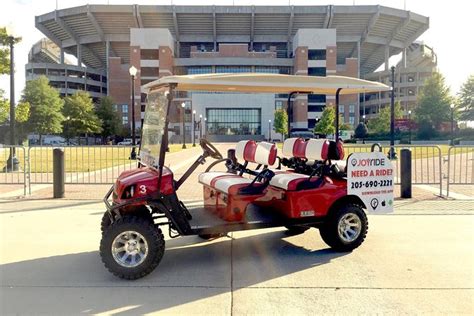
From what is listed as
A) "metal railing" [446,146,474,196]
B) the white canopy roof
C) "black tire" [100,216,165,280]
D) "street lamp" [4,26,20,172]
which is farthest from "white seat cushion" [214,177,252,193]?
"street lamp" [4,26,20,172]

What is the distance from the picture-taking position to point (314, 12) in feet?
229

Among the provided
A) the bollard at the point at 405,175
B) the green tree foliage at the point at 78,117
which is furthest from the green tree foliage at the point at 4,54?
the green tree foliage at the point at 78,117

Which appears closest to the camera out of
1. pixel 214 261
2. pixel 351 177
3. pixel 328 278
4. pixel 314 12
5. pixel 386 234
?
pixel 328 278

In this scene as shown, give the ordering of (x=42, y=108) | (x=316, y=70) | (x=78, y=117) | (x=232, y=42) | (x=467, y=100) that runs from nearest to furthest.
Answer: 1. (x=42, y=108)
2. (x=467, y=100)
3. (x=78, y=117)
4. (x=316, y=70)
5. (x=232, y=42)

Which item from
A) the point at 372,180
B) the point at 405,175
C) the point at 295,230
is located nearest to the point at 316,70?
the point at 405,175

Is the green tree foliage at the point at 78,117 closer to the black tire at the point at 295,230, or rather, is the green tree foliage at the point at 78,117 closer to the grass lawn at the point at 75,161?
the grass lawn at the point at 75,161

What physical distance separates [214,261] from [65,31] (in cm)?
8142

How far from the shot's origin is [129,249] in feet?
13.3

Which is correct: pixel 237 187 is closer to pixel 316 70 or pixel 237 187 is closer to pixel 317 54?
pixel 317 54

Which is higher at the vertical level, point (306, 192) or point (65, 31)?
point (65, 31)

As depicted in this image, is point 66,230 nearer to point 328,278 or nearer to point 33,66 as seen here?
point 328,278

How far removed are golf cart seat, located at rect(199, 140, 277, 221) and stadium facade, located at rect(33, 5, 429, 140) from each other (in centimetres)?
6236

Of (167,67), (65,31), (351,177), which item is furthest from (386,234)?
(65,31)

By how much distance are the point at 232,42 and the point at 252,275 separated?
76968mm
